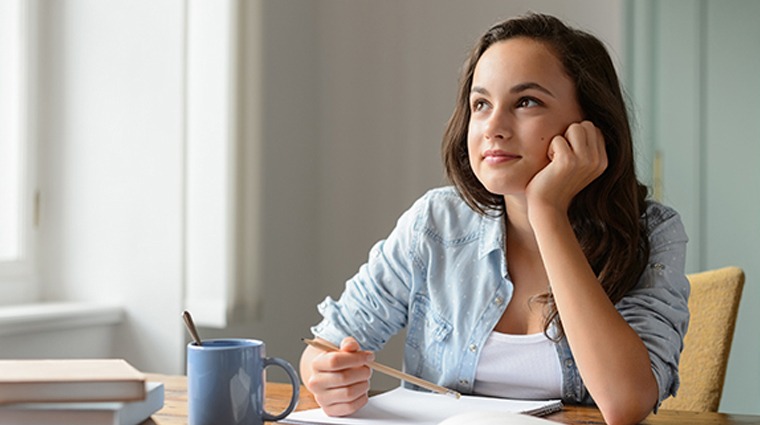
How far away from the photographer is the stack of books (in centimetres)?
88

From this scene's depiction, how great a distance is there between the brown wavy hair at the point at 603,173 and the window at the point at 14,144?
4.35ft

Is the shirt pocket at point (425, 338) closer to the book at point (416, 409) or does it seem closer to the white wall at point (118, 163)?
the book at point (416, 409)

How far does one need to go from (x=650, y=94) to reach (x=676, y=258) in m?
1.20

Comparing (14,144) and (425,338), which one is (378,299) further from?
(14,144)

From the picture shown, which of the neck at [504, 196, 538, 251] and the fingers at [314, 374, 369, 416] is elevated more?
the neck at [504, 196, 538, 251]

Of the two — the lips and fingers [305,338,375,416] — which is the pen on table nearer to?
fingers [305,338,375,416]

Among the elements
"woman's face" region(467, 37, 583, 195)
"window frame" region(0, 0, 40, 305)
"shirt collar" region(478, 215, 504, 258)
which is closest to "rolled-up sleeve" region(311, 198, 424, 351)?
"shirt collar" region(478, 215, 504, 258)

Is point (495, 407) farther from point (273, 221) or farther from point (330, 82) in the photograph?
point (330, 82)

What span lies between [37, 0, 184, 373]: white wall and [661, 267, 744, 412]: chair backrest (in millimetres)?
1254

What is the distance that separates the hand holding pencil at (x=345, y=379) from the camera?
45.5 inches

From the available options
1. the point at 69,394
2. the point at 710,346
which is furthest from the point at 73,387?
the point at 710,346

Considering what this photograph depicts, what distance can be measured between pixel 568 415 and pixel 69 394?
2.05 ft

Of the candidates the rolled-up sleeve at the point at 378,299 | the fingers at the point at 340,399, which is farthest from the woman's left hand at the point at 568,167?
the fingers at the point at 340,399

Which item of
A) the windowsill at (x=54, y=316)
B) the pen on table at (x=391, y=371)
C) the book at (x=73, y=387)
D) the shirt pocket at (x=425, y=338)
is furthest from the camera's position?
the windowsill at (x=54, y=316)
